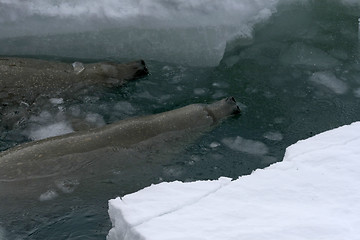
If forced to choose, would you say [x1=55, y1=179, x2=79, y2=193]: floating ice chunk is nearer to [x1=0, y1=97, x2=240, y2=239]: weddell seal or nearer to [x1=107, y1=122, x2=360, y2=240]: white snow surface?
[x1=0, y1=97, x2=240, y2=239]: weddell seal

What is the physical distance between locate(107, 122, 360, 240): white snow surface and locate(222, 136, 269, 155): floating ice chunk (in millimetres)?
1321

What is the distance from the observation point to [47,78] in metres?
5.70

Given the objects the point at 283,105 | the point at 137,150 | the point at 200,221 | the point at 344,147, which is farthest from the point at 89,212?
the point at 283,105

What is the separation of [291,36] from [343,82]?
37.4 inches

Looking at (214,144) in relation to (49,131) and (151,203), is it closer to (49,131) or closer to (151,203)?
(49,131)

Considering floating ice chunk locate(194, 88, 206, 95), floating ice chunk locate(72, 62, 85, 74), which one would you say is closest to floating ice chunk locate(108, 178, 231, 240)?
floating ice chunk locate(194, 88, 206, 95)

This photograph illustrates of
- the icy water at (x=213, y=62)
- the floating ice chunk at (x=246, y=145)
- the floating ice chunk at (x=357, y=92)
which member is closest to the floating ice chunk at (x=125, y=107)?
the icy water at (x=213, y=62)

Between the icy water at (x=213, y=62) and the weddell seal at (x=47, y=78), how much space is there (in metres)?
0.13

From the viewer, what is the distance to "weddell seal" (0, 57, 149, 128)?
18.0 ft

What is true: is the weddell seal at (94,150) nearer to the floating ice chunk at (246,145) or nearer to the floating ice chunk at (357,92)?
the floating ice chunk at (246,145)

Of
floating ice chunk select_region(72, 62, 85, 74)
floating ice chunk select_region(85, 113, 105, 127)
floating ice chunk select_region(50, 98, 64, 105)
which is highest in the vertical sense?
floating ice chunk select_region(72, 62, 85, 74)

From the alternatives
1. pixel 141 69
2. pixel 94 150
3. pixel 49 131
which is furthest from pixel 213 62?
pixel 94 150

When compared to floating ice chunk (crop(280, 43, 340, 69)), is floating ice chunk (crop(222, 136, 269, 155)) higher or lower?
lower

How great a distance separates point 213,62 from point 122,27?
1085 millimetres
